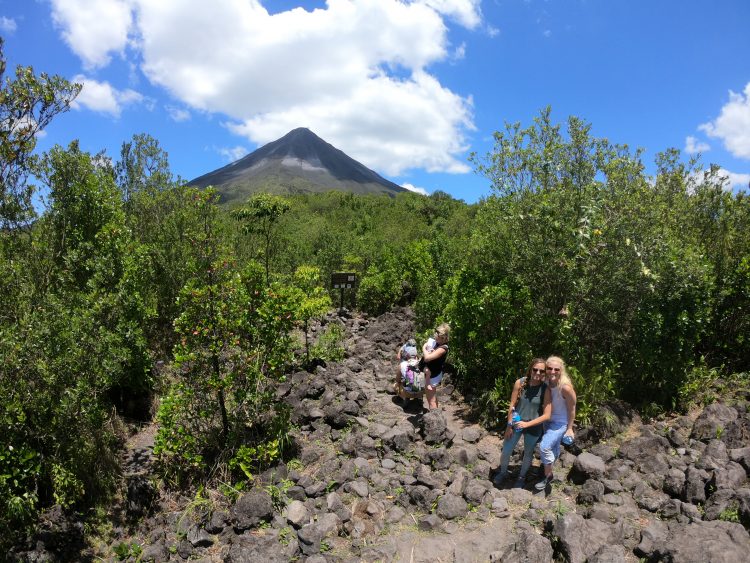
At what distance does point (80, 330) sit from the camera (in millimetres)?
→ 5477

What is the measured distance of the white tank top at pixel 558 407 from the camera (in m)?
5.05

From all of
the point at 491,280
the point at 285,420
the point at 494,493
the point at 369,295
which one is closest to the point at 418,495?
the point at 494,493

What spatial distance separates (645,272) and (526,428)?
9.91ft

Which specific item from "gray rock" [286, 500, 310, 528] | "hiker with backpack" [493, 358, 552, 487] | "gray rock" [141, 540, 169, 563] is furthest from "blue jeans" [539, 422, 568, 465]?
"gray rock" [141, 540, 169, 563]

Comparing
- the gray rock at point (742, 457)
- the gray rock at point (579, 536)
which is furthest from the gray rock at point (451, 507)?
the gray rock at point (742, 457)

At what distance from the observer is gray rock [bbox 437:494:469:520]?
15.6 ft

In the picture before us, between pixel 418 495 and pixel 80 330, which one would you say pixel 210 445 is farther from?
pixel 418 495

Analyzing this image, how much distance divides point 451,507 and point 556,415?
5.05ft

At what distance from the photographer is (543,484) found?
5.05 metres

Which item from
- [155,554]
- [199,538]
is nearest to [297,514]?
[199,538]

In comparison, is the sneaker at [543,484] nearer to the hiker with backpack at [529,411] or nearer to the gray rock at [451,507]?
the hiker with backpack at [529,411]

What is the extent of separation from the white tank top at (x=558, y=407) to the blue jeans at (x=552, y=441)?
0.17 ft

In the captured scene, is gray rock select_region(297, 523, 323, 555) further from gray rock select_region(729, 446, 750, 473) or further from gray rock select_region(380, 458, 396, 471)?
gray rock select_region(729, 446, 750, 473)

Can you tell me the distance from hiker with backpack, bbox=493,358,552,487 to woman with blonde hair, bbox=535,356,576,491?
87 mm
